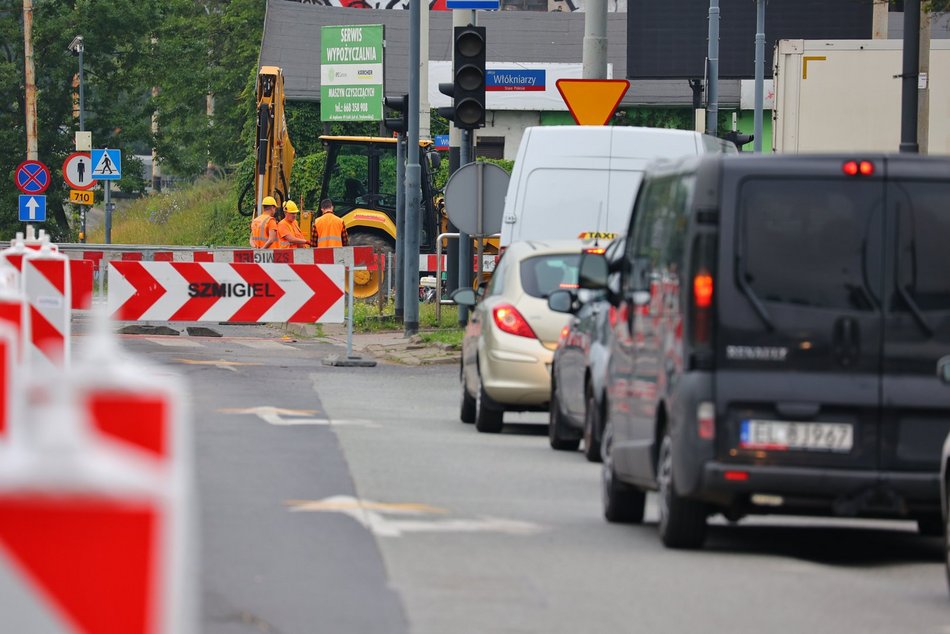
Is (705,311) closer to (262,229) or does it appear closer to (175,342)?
(175,342)

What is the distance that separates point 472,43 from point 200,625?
17999 mm

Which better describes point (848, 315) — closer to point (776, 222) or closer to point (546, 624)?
point (776, 222)

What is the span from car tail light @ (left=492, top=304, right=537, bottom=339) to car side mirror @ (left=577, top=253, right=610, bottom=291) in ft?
13.8

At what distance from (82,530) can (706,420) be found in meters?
6.49

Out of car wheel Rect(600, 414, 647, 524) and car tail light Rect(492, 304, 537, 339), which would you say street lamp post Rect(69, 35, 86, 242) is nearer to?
car tail light Rect(492, 304, 537, 339)

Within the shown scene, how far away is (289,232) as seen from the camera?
1316 inches

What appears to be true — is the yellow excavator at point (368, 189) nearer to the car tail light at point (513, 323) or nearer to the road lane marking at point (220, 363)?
the road lane marking at point (220, 363)

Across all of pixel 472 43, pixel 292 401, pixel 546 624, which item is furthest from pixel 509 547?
pixel 472 43

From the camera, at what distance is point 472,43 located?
24484 mm

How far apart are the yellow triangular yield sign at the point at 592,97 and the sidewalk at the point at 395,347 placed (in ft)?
9.55

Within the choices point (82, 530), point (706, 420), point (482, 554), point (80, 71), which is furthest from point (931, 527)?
point (80, 71)

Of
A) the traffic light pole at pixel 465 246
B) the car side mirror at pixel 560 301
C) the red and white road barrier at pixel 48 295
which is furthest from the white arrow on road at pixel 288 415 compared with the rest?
the traffic light pole at pixel 465 246

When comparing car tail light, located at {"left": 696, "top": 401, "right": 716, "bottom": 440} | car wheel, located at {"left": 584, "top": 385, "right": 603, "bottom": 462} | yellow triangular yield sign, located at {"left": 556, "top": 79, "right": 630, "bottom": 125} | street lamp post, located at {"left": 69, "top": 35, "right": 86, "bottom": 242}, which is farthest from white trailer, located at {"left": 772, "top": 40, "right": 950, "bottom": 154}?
street lamp post, located at {"left": 69, "top": 35, "right": 86, "bottom": 242}

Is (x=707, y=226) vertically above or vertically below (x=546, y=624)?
above
